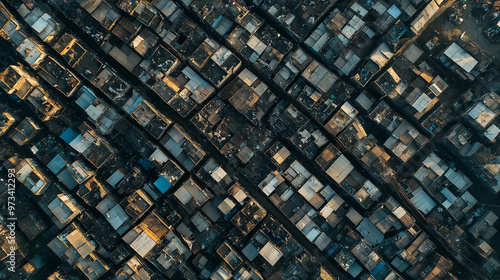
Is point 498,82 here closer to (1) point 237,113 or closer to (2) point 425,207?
(2) point 425,207

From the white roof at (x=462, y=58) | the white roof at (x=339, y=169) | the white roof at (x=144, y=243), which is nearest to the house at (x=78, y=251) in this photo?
the white roof at (x=144, y=243)

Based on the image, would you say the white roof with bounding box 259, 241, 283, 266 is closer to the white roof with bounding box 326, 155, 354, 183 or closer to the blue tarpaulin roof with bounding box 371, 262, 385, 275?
the white roof with bounding box 326, 155, 354, 183

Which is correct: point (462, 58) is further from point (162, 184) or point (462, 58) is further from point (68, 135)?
point (68, 135)

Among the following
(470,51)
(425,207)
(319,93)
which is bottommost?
(425,207)

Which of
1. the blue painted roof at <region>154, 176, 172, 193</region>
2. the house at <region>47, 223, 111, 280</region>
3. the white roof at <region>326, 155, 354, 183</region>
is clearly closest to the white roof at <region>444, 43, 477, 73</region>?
the white roof at <region>326, 155, 354, 183</region>

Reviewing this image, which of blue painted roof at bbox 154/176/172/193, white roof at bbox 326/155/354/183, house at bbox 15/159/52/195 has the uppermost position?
house at bbox 15/159/52/195

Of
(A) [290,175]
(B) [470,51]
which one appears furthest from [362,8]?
(A) [290,175]

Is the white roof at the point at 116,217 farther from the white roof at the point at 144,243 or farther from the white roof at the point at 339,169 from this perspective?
the white roof at the point at 339,169
